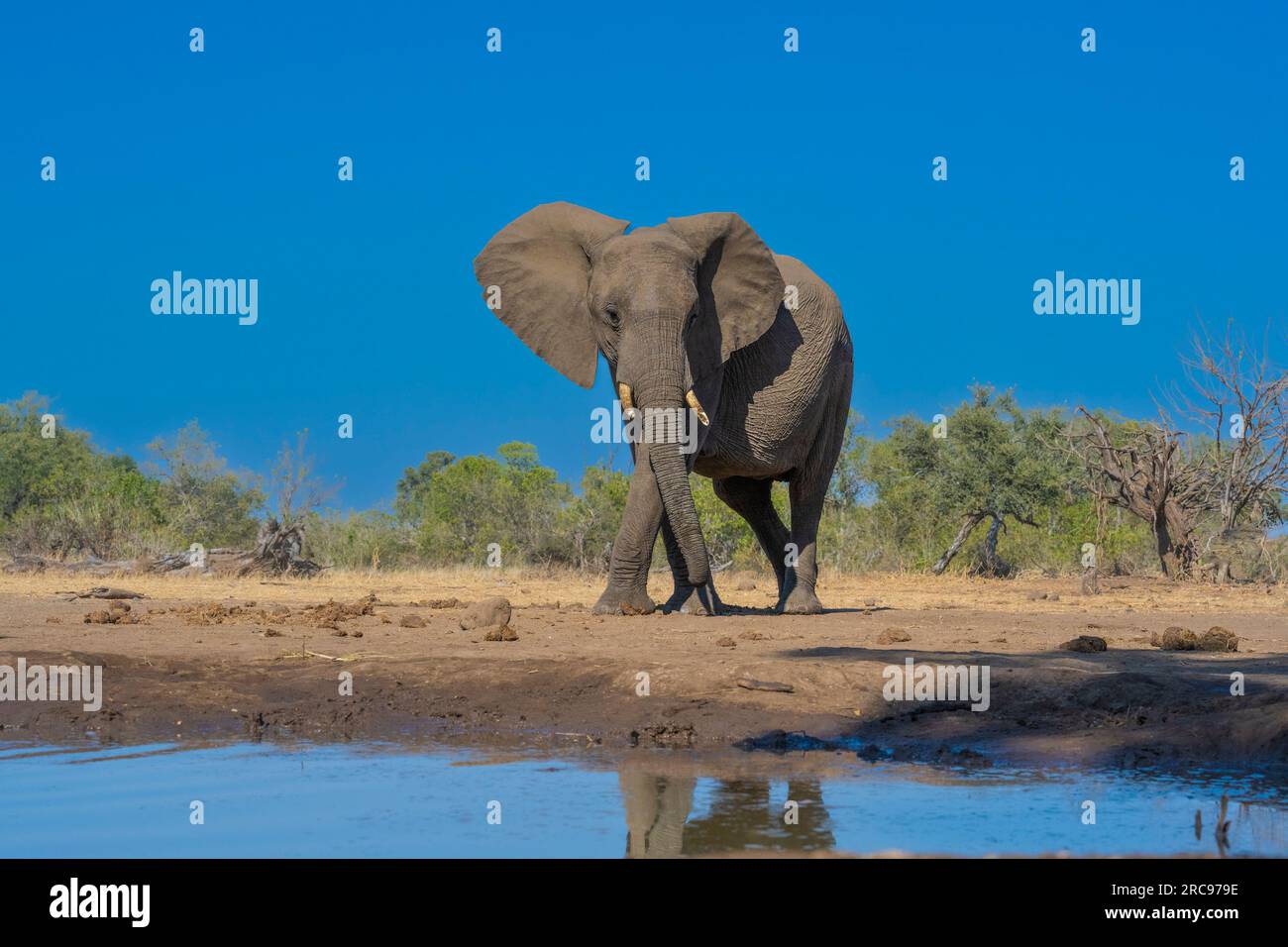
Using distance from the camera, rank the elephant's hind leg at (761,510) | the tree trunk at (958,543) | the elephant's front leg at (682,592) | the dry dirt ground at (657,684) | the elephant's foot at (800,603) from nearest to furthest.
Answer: the dry dirt ground at (657,684) < the elephant's front leg at (682,592) < the elephant's foot at (800,603) < the elephant's hind leg at (761,510) < the tree trunk at (958,543)

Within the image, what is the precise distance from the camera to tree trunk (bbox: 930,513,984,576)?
22.6 meters

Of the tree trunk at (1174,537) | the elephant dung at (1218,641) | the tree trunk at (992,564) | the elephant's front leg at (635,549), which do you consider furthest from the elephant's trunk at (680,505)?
the tree trunk at (992,564)

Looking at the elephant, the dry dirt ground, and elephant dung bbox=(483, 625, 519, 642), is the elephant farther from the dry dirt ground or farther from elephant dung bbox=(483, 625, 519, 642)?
elephant dung bbox=(483, 625, 519, 642)

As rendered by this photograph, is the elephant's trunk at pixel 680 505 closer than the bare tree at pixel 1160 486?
Yes

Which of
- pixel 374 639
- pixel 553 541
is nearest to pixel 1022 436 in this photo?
pixel 553 541

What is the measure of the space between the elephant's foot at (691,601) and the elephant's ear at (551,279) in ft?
6.04

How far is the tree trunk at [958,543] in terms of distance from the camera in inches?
891

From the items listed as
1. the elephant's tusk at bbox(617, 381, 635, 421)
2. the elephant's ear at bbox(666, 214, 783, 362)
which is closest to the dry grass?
the elephant's tusk at bbox(617, 381, 635, 421)

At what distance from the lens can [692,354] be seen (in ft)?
36.7

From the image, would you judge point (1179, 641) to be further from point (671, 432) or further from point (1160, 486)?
point (1160, 486)

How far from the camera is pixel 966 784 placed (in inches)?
222

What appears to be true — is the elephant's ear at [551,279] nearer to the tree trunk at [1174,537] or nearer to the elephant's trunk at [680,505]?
the elephant's trunk at [680,505]
